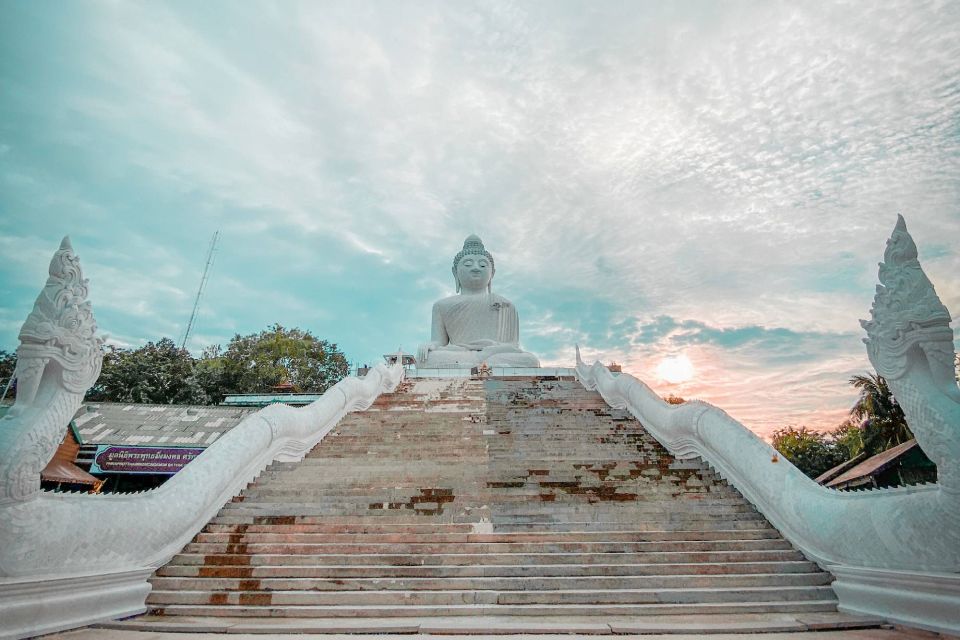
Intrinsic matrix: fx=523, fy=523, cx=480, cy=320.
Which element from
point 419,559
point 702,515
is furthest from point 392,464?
point 702,515

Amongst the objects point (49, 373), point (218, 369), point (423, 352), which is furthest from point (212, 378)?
point (49, 373)

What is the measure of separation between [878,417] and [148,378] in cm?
3301

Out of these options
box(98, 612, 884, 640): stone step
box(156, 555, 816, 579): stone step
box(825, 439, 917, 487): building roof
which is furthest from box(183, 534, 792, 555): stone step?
box(825, 439, 917, 487): building roof

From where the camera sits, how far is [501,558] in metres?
5.57

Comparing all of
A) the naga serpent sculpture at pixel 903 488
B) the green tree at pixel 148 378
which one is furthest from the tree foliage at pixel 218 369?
the naga serpent sculpture at pixel 903 488

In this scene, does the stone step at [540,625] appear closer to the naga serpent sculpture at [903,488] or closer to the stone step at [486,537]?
the naga serpent sculpture at [903,488]

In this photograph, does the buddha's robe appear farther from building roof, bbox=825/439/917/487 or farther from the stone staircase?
building roof, bbox=825/439/917/487

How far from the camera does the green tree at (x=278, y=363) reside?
100ft

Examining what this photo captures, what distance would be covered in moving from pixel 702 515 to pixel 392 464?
177 inches

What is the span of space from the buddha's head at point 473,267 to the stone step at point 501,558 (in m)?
16.4

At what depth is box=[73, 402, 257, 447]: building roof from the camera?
15.2 m

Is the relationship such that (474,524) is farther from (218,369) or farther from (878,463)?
(218,369)

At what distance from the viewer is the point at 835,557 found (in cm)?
514

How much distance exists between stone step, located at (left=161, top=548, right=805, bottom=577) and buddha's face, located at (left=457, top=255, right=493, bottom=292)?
1634 centimetres
